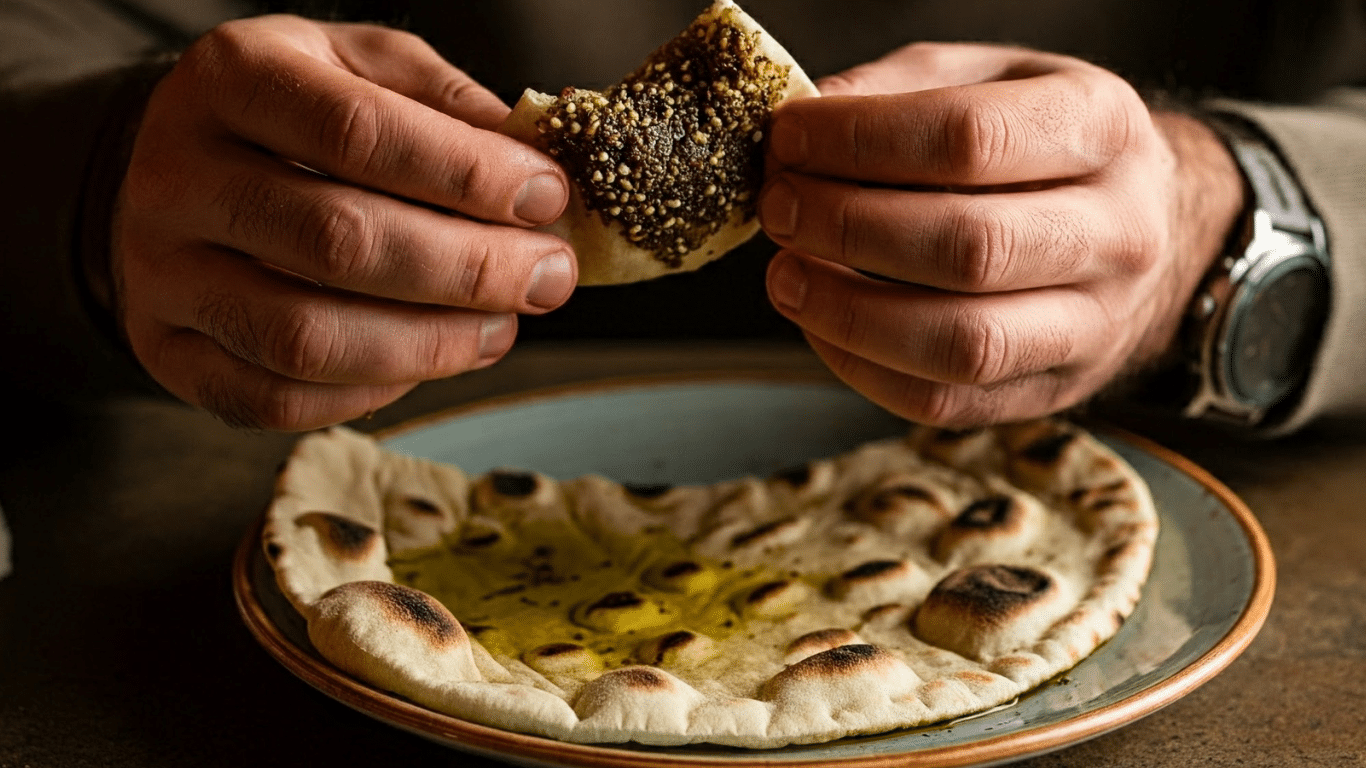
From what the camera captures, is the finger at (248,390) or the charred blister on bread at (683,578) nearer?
the finger at (248,390)

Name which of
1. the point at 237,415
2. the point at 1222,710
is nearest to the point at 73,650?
the point at 237,415

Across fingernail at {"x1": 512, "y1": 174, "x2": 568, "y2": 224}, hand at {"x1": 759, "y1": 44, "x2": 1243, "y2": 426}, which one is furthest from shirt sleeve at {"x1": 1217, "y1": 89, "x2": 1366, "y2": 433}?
fingernail at {"x1": 512, "y1": 174, "x2": 568, "y2": 224}

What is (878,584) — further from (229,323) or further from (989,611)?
(229,323)

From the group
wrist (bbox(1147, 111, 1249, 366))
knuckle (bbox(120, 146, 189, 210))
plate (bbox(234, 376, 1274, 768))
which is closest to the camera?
plate (bbox(234, 376, 1274, 768))

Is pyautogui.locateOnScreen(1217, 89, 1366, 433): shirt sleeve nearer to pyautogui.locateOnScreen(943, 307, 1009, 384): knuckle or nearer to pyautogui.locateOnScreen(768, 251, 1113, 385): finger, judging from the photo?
pyautogui.locateOnScreen(768, 251, 1113, 385): finger

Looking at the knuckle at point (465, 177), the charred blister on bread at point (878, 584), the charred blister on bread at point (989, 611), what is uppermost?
the knuckle at point (465, 177)

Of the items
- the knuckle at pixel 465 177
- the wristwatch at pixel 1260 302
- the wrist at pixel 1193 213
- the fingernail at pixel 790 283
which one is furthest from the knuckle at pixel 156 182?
the wristwatch at pixel 1260 302

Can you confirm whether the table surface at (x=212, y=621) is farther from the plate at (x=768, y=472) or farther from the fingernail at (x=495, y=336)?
the fingernail at (x=495, y=336)
